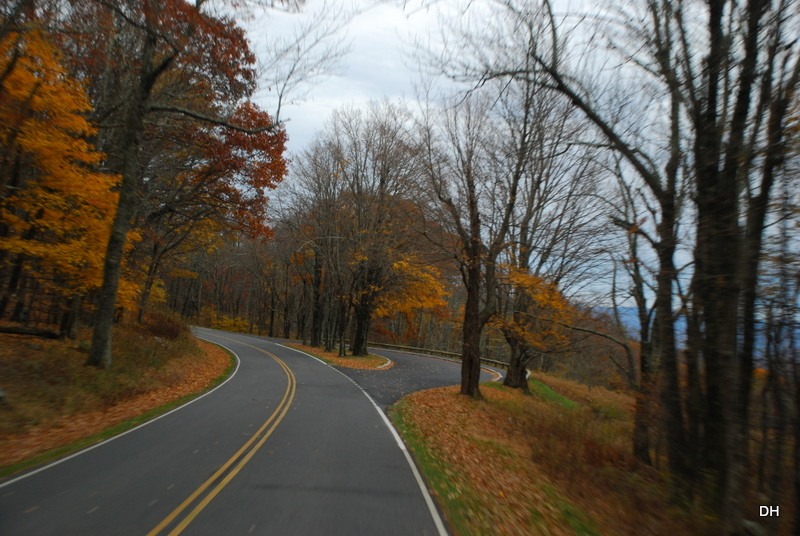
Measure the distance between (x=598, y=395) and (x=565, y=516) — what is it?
21.3 meters

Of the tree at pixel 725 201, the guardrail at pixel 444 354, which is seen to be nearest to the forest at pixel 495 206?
the tree at pixel 725 201

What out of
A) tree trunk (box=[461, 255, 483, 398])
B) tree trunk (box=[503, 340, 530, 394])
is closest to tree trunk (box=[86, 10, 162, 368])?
tree trunk (box=[461, 255, 483, 398])

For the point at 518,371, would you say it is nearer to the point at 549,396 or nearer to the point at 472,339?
the point at 549,396

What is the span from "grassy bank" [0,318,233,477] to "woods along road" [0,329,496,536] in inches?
33.2

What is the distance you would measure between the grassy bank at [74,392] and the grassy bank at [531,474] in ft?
21.4

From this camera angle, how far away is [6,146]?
11109mm

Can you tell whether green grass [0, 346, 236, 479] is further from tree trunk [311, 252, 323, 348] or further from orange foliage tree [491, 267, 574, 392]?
tree trunk [311, 252, 323, 348]

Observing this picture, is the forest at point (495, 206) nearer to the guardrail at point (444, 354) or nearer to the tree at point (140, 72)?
the tree at point (140, 72)

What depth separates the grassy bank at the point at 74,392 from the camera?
8453 millimetres

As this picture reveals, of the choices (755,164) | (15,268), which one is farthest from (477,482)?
(15,268)

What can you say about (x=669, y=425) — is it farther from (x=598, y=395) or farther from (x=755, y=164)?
(x=598, y=395)

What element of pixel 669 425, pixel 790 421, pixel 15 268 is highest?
pixel 15 268

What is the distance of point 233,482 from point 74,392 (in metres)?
7.39

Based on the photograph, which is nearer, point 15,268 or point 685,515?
point 685,515
